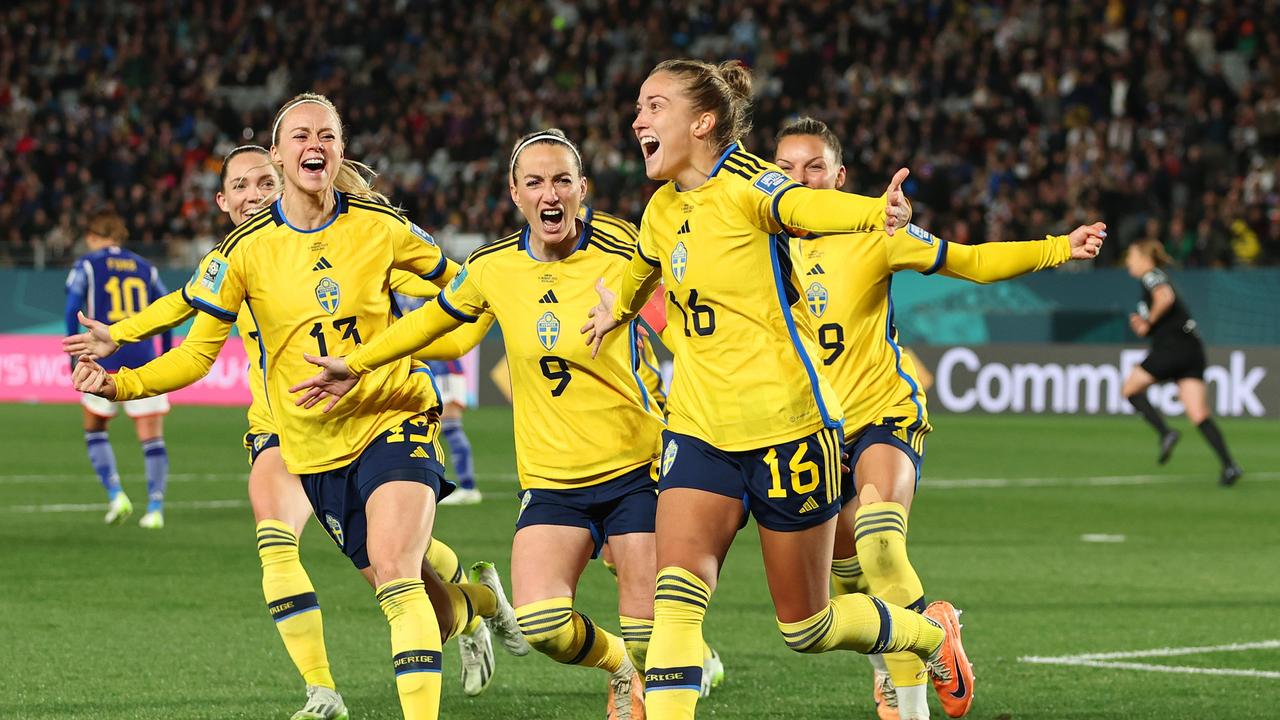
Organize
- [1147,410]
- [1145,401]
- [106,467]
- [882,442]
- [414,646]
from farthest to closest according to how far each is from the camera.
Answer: [1147,410] → [1145,401] → [106,467] → [882,442] → [414,646]

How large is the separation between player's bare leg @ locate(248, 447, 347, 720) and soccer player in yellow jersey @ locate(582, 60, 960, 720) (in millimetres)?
1627

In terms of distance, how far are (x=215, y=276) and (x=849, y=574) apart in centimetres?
261

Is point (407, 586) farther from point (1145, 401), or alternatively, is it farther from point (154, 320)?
point (1145, 401)

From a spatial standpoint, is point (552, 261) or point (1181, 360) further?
point (1181, 360)

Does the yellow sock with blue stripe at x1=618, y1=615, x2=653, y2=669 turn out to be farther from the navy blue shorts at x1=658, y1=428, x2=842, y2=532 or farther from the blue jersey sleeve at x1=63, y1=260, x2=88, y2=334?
the blue jersey sleeve at x1=63, y1=260, x2=88, y2=334

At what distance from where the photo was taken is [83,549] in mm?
11906

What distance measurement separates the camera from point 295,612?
6656 millimetres

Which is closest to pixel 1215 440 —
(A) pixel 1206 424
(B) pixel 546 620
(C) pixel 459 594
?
(A) pixel 1206 424

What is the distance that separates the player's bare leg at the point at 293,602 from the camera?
656cm

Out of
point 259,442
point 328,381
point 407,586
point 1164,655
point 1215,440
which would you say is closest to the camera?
point 407,586

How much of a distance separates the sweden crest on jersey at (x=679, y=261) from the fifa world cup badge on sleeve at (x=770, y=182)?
0.31m

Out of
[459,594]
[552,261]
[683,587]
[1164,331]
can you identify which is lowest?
[1164,331]

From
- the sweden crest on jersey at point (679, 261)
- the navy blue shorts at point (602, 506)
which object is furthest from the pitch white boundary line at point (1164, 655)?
the sweden crest on jersey at point (679, 261)

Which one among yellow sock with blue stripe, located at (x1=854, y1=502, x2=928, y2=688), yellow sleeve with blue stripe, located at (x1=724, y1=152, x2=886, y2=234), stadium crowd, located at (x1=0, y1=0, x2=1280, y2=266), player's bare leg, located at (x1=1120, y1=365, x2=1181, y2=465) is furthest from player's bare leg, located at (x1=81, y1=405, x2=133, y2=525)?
stadium crowd, located at (x1=0, y1=0, x2=1280, y2=266)
